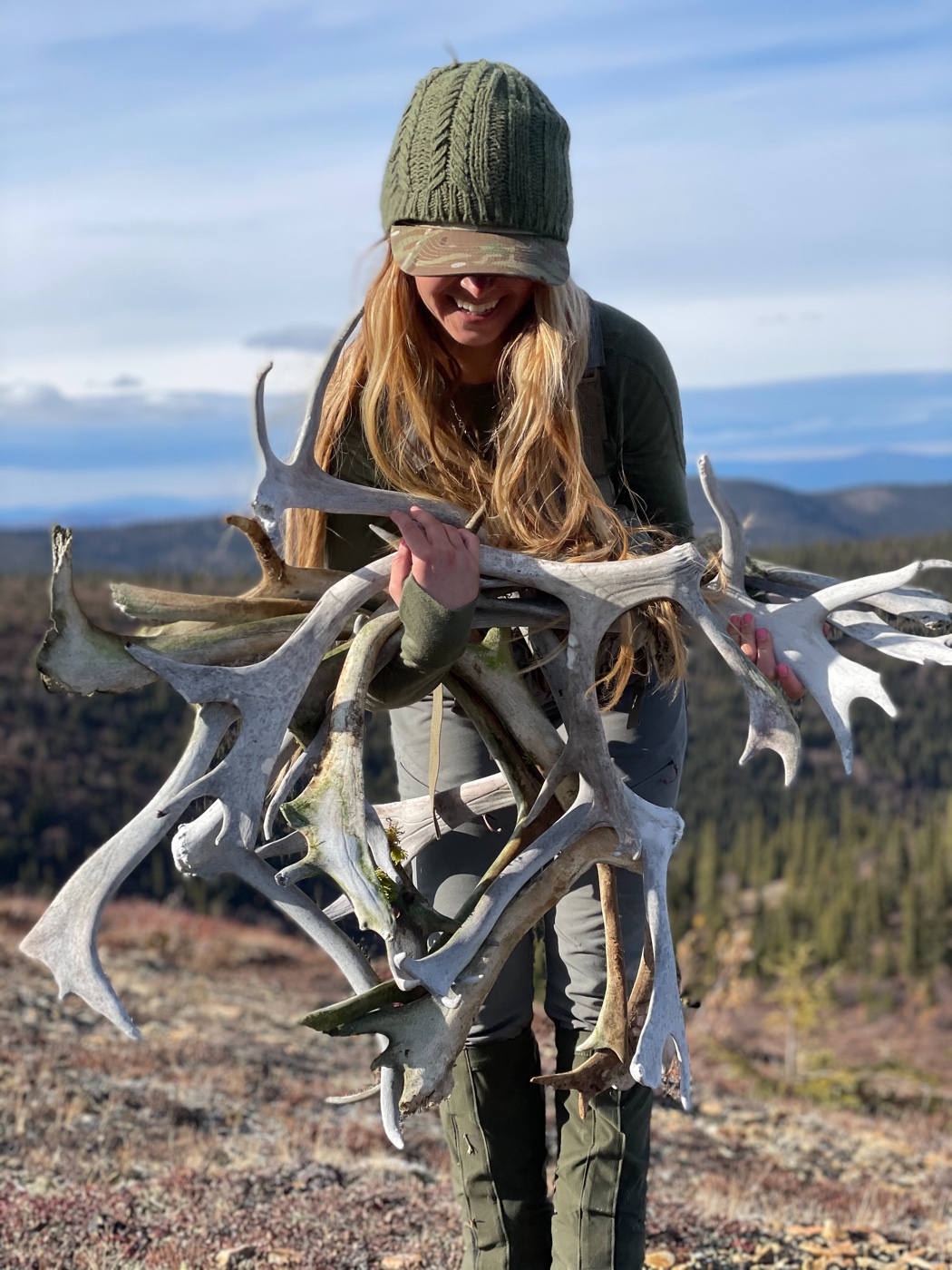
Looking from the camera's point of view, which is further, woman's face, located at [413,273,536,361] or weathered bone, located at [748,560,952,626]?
weathered bone, located at [748,560,952,626]

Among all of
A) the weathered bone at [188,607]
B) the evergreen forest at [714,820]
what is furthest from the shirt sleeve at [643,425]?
the evergreen forest at [714,820]

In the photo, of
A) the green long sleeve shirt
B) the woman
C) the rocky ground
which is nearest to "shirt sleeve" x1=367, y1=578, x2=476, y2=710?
the woman

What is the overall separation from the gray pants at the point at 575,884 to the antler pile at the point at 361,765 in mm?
88

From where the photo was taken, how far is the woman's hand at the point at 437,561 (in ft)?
8.08

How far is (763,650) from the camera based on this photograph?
2.93m

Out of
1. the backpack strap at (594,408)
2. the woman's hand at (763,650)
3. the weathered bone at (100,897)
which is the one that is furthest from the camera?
the woman's hand at (763,650)

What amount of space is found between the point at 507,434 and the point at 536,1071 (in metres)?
1.48

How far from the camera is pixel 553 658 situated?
271 cm

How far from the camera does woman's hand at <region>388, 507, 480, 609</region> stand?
8.08 ft

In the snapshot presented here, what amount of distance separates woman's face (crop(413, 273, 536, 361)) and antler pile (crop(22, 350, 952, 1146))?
0.32 metres

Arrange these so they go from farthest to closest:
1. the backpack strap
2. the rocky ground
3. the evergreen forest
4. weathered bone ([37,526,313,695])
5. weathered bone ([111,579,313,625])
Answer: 1. the evergreen forest
2. the rocky ground
3. the backpack strap
4. weathered bone ([111,579,313,625])
5. weathered bone ([37,526,313,695])

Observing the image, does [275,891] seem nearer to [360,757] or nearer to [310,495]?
[360,757]

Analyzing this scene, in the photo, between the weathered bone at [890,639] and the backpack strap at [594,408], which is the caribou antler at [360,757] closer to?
the weathered bone at [890,639]

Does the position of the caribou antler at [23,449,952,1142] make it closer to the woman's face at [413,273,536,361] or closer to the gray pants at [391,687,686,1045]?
the gray pants at [391,687,686,1045]
